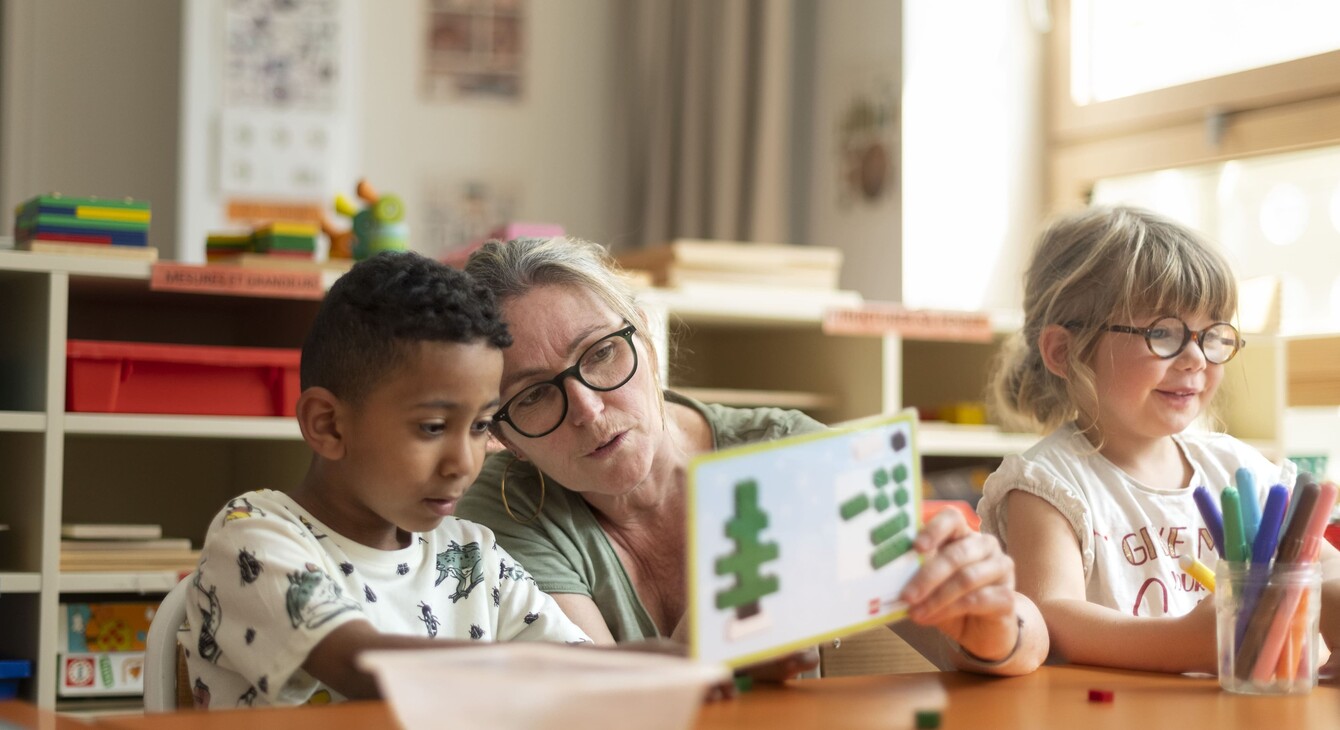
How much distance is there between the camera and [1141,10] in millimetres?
3285

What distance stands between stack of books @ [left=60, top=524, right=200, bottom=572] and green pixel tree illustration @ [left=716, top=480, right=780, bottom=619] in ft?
5.13

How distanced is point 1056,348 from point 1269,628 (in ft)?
1.65

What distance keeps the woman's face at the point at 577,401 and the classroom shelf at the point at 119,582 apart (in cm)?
104

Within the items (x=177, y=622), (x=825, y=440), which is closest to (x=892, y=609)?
(x=825, y=440)

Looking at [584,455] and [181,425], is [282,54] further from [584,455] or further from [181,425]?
[584,455]

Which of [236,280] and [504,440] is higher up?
[236,280]

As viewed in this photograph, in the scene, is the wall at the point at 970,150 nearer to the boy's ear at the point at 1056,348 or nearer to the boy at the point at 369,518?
the boy's ear at the point at 1056,348

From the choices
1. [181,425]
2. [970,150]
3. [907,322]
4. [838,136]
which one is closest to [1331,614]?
[907,322]

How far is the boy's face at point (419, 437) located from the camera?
1042mm

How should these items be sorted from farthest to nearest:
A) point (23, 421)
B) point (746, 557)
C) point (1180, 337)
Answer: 1. point (23, 421)
2. point (1180, 337)
3. point (746, 557)

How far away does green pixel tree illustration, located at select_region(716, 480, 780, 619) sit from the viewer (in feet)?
2.55

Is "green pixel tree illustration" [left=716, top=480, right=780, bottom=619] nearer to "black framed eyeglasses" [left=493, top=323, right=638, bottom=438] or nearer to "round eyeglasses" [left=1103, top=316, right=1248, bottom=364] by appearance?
"black framed eyeglasses" [left=493, top=323, right=638, bottom=438]

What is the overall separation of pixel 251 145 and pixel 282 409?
138cm

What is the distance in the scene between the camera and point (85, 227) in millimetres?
2115
